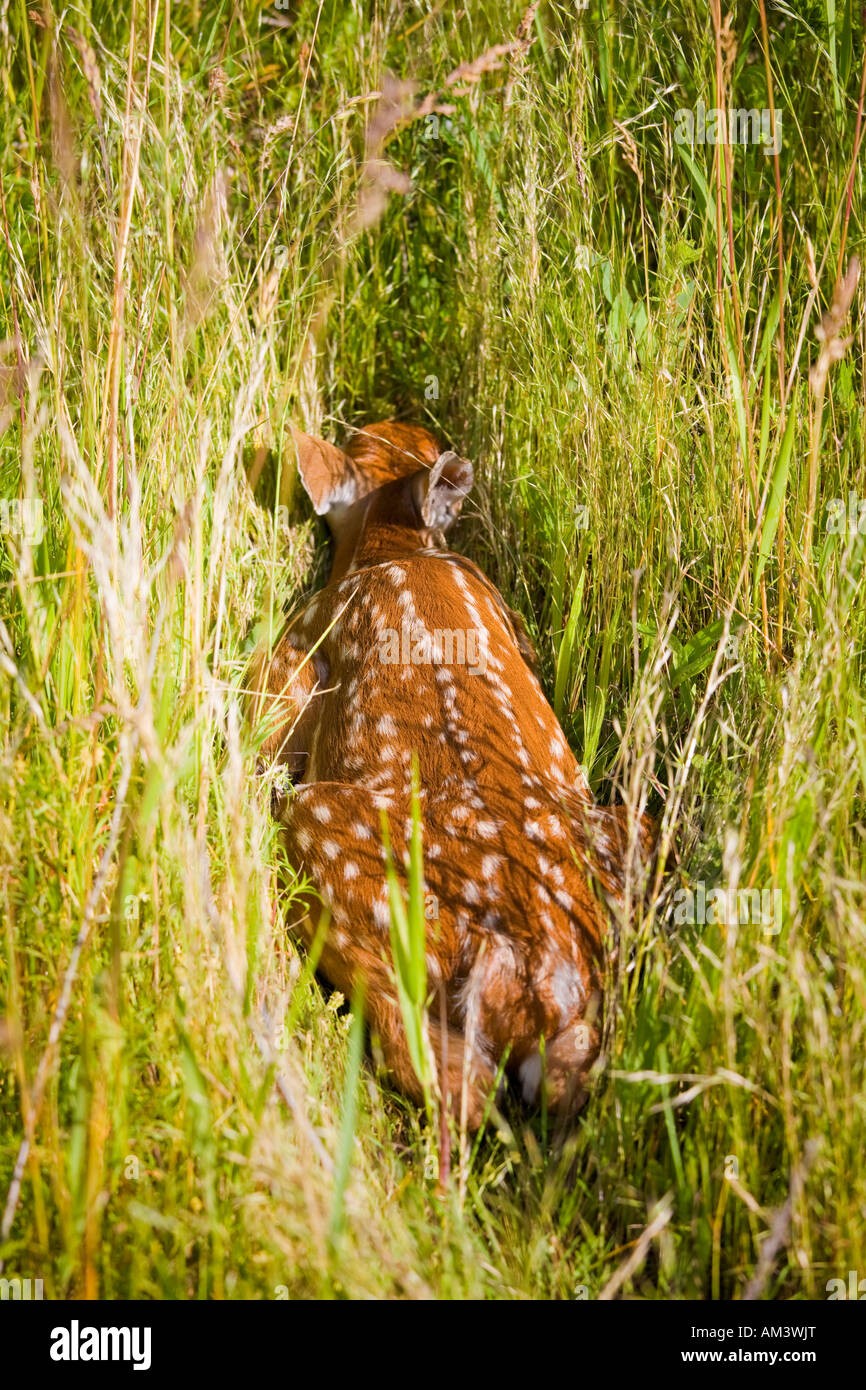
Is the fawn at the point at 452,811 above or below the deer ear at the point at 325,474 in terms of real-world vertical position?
below

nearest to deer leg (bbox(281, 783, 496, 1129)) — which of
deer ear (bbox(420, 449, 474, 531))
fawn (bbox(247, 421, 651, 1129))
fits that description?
fawn (bbox(247, 421, 651, 1129))

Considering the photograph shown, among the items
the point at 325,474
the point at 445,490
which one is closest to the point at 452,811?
the point at 445,490

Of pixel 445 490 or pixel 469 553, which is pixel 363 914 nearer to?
pixel 445 490

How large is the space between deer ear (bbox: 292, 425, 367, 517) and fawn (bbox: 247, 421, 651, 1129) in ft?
0.05

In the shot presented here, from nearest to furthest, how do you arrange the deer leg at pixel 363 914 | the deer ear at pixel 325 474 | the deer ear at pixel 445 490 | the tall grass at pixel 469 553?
the tall grass at pixel 469 553 < the deer leg at pixel 363 914 < the deer ear at pixel 445 490 < the deer ear at pixel 325 474

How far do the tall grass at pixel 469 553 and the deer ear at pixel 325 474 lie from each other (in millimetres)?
137

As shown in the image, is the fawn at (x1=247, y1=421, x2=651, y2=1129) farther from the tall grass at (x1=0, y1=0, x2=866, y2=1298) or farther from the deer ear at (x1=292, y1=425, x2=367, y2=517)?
the tall grass at (x1=0, y1=0, x2=866, y2=1298)

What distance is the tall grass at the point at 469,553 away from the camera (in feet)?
6.50

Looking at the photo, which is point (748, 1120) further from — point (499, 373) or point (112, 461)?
point (499, 373)

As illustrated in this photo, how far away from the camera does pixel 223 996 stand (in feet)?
7.13

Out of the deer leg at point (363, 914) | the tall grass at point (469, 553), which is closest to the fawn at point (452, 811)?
the deer leg at point (363, 914)

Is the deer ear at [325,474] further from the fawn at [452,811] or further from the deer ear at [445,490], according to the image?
the deer ear at [445,490]

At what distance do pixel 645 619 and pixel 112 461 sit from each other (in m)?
1.67

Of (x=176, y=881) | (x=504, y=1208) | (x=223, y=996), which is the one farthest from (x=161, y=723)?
(x=504, y=1208)
